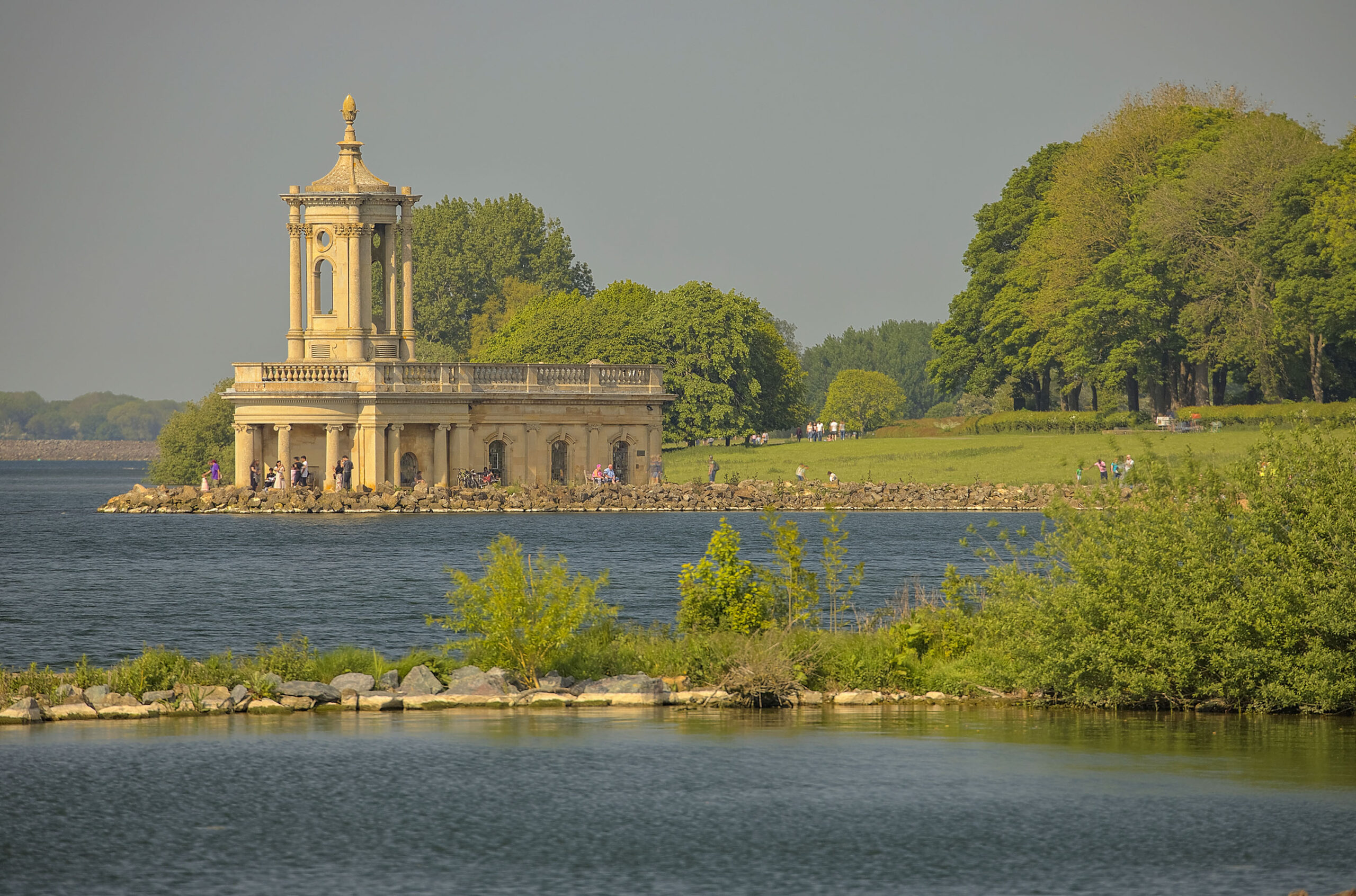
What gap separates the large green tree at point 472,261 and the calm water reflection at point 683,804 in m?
126

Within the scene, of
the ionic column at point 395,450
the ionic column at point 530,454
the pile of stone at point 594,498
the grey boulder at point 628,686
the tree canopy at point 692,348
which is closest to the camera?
the grey boulder at point 628,686

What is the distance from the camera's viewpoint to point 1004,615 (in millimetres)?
23984

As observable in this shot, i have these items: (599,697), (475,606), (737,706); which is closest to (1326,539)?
(737,706)

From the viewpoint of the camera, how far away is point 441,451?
3063 inches

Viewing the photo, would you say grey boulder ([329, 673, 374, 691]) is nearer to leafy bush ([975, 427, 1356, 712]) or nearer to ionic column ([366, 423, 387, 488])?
leafy bush ([975, 427, 1356, 712])

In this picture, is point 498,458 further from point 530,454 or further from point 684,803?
point 684,803

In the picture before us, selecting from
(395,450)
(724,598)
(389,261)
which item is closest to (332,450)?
(395,450)

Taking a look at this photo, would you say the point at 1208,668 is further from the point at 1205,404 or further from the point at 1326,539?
the point at 1205,404

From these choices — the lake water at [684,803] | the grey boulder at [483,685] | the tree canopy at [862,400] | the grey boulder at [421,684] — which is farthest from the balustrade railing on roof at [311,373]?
the tree canopy at [862,400]

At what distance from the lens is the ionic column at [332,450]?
75.4 m

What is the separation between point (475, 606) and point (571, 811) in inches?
308

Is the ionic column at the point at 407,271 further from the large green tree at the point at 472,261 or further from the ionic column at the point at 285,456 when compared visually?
the large green tree at the point at 472,261

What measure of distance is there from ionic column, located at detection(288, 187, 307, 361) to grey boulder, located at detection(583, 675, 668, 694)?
58570 mm

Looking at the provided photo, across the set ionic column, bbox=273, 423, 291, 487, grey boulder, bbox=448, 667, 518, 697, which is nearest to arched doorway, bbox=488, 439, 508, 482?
ionic column, bbox=273, 423, 291, 487
